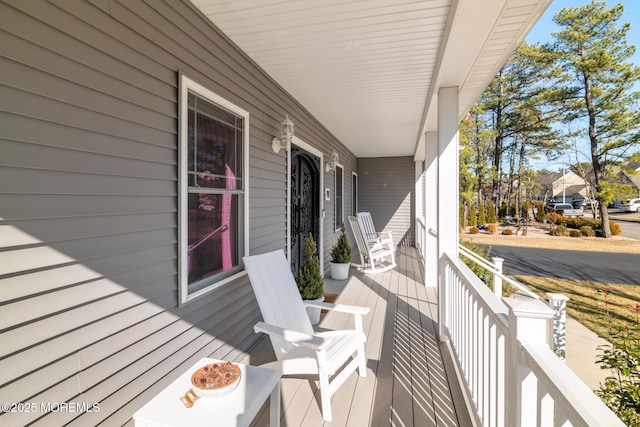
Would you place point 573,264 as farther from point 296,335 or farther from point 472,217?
point 296,335

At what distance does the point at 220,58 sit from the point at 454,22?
1.77m

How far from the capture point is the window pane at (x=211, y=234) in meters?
2.26

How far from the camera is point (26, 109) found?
1184 millimetres

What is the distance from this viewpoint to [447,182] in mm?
3164

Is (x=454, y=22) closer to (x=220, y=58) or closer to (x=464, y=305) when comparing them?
(x=220, y=58)

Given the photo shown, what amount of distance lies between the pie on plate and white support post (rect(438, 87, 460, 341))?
7.65 feet

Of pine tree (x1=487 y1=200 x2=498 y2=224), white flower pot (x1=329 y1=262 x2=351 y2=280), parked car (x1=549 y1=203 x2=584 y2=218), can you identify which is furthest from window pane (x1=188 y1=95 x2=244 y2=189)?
parked car (x1=549 y1=203 x2=584 y2=218)

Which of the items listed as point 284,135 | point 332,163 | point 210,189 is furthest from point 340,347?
point 332,163

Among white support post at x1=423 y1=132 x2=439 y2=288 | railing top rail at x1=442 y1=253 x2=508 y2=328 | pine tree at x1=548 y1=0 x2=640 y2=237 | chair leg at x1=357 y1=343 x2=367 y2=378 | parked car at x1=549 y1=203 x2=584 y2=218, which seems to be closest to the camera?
railing top rail at x1=442 y1=253 x2=508 y2=328

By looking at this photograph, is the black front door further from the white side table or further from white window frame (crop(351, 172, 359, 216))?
white window frame (crop(351, 172, 359, 216))

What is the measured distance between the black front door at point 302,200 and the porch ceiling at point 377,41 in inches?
41.3

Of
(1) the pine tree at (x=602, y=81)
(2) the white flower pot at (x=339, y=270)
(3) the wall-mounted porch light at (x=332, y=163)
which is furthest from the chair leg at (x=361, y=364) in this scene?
(1) the pine tree at (x=602, y=81)

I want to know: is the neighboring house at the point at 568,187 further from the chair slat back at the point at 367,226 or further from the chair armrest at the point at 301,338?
the chair armrest at the point at 301,338

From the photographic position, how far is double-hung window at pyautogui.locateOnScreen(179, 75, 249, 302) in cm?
206
